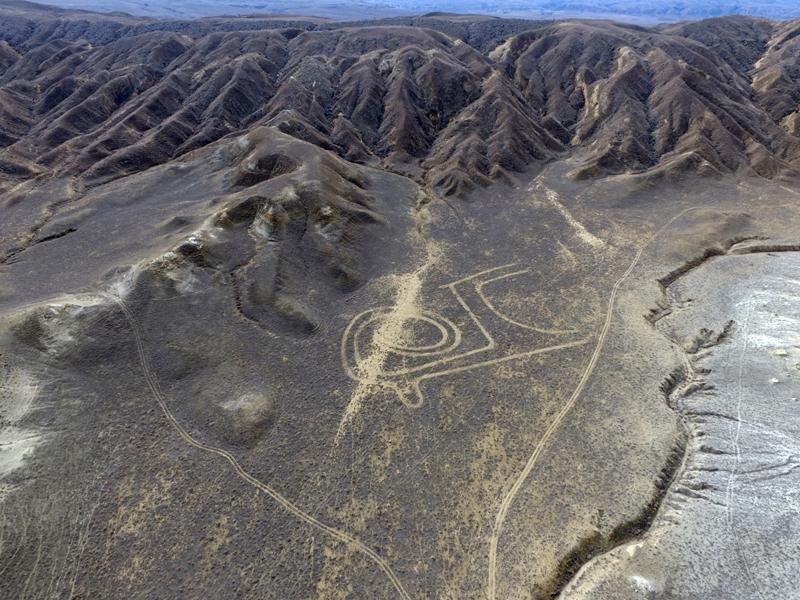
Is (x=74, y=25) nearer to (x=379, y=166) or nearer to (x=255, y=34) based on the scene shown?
(x=255, y=34)

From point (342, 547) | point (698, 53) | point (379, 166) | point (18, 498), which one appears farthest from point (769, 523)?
point (698, 53)

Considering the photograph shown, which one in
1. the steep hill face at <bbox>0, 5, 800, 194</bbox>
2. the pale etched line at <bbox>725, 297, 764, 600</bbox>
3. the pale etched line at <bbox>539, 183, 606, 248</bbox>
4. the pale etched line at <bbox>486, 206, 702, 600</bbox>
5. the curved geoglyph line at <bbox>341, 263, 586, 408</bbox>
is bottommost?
the pale etched line at <bbox>725, 297, 764, 600</bbox>

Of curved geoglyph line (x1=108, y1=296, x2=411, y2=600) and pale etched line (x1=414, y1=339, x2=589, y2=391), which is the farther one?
pale etched line (x1=414, y1=339, x2=589, y2=391)

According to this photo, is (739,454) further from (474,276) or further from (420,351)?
(474,276)

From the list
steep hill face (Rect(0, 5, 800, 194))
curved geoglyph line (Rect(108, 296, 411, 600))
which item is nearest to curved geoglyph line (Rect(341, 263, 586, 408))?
curved geoglyph line (Rect(108, 296, 411, 600))

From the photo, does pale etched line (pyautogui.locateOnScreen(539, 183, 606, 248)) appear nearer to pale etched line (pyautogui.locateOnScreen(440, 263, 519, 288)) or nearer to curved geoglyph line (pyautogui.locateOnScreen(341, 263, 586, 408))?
Answer: pale etched line (pyautogui.locateOnScreen(440, 263, 519, 288))

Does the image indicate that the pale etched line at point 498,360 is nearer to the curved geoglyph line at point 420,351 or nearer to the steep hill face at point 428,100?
the curved geoglyph line at point 420,351
